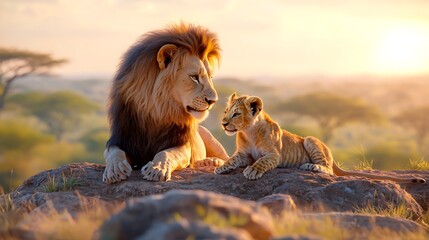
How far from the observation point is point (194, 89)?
20.9ft

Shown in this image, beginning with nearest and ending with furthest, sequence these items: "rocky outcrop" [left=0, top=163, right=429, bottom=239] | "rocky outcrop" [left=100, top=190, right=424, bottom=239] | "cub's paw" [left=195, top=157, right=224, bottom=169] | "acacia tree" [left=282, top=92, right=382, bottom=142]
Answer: "rocky outcrop" [left=100, top=190, right=424, bottom=239] → "rocky outcrop" [left=0, top=163, right=429, bottom=239] → "cub's paw" [left=195, top=157, right=224, bottom=169] → "acacia tree" [left=282, top=92, right=382, bottom=142]

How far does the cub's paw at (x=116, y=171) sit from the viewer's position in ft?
19.9

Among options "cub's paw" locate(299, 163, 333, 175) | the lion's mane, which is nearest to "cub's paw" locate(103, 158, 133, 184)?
the lion's mane

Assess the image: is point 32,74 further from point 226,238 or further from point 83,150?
point 226,238

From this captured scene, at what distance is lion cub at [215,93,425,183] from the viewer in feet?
19.9

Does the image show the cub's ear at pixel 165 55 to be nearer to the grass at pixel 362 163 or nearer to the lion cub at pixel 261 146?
the lion cub at pixel 261 146

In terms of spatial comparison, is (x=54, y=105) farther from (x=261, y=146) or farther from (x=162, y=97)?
(x=261, y=146)

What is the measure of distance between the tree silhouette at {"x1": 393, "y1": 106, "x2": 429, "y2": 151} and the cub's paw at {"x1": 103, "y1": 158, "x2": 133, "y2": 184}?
881 inches

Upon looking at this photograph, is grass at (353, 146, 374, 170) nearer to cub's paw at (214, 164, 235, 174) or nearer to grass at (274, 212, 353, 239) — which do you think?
cub's paw at (214, 164, 235, 174)

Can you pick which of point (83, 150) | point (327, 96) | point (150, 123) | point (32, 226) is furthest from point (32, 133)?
point (32, 226)

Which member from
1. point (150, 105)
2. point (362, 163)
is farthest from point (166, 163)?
point (362, 163)

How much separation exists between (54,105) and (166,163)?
25243mm

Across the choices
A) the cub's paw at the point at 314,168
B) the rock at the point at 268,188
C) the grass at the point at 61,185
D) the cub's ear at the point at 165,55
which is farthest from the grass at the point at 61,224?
the cub's paw at the point at 314,168

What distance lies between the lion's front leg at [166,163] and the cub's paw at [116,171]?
14 cm
